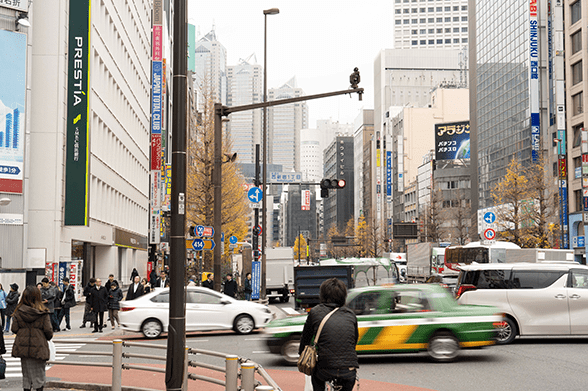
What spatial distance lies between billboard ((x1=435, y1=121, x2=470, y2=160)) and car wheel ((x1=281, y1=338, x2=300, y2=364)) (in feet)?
311

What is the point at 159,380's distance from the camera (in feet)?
38.8

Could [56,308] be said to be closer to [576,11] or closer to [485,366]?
[485,366]

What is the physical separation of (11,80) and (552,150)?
48.5 meters

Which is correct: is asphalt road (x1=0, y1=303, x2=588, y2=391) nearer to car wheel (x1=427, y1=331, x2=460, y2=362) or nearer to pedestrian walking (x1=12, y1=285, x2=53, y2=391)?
car wheel (x1=427, y1=331, x2=460, y2=362)

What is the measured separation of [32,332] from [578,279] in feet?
39.5

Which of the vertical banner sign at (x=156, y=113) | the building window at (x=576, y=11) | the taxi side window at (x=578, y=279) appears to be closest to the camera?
the taxi side window at (x=578, y=279)

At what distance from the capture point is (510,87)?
75.2 meters

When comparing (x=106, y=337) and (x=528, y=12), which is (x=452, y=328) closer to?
(x=106, y=337)

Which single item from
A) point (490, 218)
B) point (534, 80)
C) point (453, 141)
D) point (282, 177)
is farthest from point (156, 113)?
point (453, 141)

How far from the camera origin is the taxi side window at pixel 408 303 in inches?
530

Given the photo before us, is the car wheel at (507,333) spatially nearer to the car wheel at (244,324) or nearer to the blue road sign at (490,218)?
the car wheel at (244,324)

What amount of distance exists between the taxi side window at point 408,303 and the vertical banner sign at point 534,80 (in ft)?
161

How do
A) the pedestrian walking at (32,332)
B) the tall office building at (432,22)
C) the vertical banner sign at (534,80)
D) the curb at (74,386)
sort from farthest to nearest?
the tall office building at (432,22), the vertical banner sign at (534,80), the curb at (74,386), the pedestrian walking at (32,332)

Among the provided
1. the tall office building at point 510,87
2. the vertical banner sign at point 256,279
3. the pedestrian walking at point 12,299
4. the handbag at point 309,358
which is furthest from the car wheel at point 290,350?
the tall office building at point 510,87
